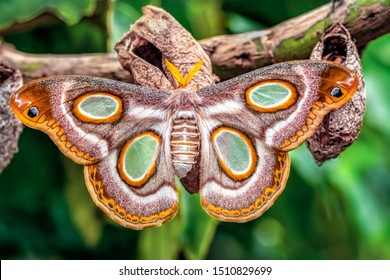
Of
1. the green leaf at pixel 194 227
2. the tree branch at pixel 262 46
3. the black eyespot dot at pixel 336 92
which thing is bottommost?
the green leaf at pixel 194 227

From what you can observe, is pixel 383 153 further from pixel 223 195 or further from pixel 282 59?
pixel 223 195

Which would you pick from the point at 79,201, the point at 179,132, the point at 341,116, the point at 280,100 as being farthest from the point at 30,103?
the point at 79,201

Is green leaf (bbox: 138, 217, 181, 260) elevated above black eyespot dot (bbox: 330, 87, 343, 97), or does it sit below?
below

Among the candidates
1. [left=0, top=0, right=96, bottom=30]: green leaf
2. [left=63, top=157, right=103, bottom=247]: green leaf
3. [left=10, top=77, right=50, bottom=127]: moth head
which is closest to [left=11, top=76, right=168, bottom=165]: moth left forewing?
[left=10, top=77, right=50, bottom=127]: moth head

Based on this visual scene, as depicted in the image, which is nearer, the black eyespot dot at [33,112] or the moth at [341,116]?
the black eyespot dot at [33,112]

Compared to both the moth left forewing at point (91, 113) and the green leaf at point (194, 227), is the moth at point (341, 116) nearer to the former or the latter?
the moth left forewing at point (91, 113)

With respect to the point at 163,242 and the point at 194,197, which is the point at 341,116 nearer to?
the point at 194,197

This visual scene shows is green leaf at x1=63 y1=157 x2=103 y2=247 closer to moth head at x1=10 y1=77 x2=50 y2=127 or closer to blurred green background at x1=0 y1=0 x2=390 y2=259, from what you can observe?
blurred green background at x1=0 y1=0 x2=390 y2=259

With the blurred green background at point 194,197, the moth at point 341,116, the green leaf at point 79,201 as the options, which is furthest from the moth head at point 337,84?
the green leaf at point 79,201
